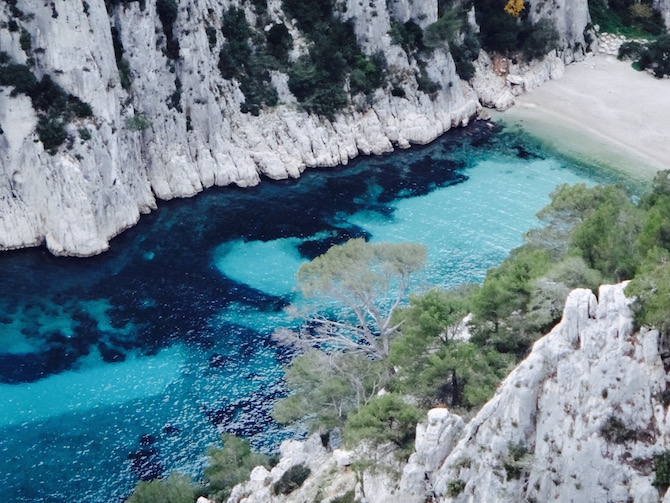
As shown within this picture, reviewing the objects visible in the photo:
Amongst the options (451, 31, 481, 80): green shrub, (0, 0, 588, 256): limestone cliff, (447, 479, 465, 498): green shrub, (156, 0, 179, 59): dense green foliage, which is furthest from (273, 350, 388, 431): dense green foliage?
(451, 31, 481, 80): green shrub

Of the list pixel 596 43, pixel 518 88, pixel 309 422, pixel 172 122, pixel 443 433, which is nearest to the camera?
pixel 443 433

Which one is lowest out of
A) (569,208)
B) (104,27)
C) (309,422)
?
(309,422)

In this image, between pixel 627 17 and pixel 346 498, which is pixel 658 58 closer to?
pixel 627 17

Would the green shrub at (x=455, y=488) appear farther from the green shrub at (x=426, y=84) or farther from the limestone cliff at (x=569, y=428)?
the green shrub at (x=426, y=84)

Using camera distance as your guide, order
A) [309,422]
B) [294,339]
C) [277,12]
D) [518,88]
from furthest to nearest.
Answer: [518,88], [277,12], [294,339], [309,422]

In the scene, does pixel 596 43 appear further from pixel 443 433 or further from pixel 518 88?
pixel 443 433

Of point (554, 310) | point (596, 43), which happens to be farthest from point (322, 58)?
point (554, 310)
